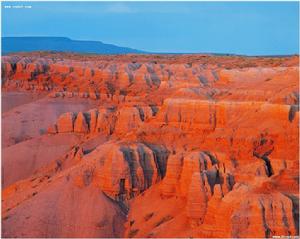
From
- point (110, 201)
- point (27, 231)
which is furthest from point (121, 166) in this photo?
point (27, 231)

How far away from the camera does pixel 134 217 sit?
40.5 meters

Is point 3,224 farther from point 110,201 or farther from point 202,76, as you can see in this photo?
point 202,76

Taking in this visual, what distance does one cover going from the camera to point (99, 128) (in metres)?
57.7

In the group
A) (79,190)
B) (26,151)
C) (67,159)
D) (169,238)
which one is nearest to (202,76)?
(26,151)

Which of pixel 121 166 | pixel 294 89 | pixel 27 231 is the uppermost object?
pixel 294 89

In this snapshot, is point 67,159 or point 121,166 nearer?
point 121,166

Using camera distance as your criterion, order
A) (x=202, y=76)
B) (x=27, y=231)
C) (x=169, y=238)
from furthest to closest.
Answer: (x=202, y=76) → (x=27, y=231) → (x=169, y=238)

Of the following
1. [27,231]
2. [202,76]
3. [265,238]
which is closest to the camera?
[265,238]

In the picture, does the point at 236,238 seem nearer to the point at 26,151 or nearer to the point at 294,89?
the point at 294,89

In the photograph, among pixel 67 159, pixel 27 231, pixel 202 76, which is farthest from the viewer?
pixel 202 76

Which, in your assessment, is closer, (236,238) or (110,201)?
(236,238)

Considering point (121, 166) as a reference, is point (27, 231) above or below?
below

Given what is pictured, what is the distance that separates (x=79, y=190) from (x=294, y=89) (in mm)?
12530

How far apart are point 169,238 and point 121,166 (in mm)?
6697
